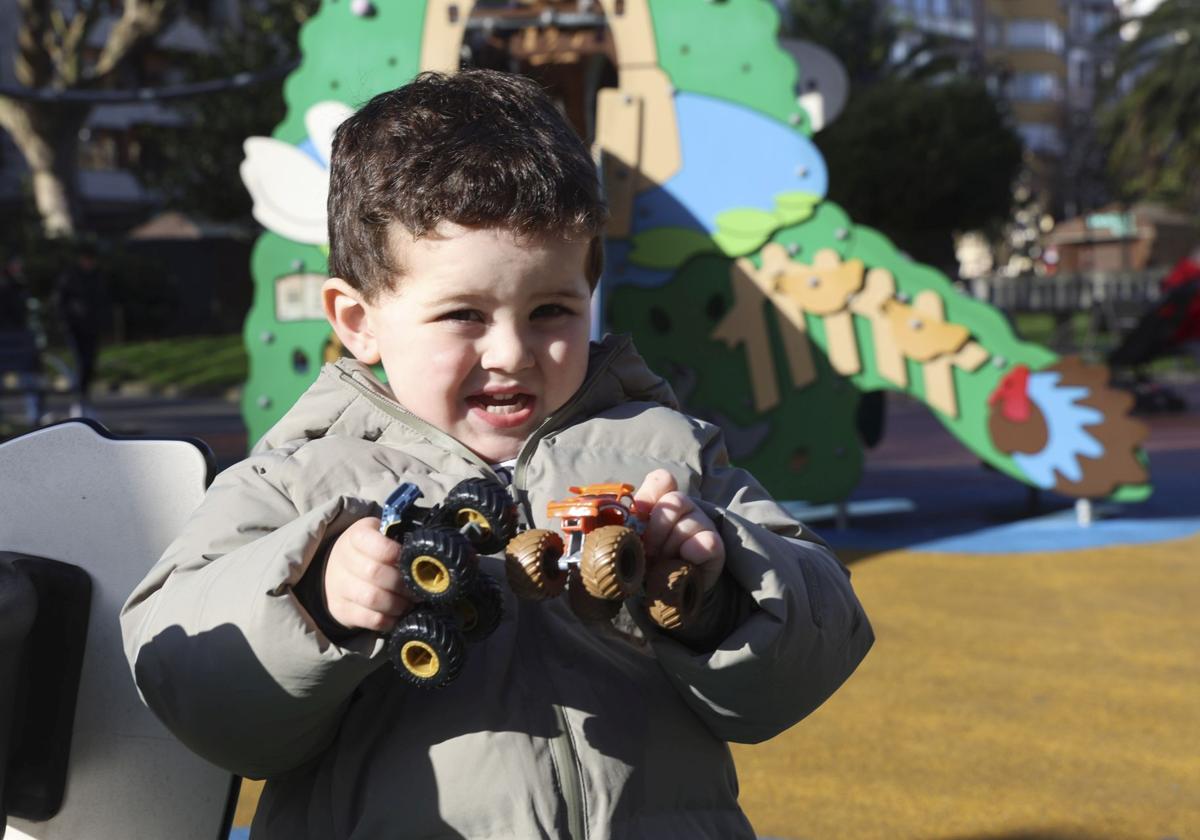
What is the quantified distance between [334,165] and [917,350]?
552 cm

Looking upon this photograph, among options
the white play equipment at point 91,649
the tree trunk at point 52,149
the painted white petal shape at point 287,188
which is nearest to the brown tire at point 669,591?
the white play equipment at point 91,649

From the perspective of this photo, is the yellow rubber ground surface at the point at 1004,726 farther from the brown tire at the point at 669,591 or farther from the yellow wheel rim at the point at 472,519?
the yellow wheel rim at the point at 472,519

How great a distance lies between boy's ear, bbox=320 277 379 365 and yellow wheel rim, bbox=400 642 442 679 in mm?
534

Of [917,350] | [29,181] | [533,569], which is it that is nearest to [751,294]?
[917,350]

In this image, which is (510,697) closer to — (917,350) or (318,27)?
(917,350)

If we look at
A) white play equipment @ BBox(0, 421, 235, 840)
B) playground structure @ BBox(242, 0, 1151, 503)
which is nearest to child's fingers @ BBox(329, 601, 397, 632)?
white play equipment @ BBox(0, 421, 235, 840)

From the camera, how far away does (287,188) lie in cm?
697

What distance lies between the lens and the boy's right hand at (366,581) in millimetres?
1338

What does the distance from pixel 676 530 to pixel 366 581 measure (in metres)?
0.30

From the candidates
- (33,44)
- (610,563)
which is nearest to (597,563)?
(610,563)

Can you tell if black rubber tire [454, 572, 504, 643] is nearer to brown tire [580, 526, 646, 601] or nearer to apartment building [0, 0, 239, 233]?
brown tire [580, 526, 646, 601]

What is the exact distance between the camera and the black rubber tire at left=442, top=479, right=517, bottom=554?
129 centimetres

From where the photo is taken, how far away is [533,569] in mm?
1298

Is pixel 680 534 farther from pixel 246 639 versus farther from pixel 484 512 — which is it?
pixel 246 639
